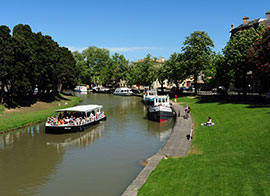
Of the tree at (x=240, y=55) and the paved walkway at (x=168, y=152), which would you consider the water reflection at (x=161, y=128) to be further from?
the tree at (x=240, y=55)

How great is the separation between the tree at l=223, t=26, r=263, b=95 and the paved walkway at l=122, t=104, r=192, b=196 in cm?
1762

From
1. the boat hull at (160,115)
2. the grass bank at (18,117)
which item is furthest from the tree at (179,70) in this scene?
the grass bank at (18,117)

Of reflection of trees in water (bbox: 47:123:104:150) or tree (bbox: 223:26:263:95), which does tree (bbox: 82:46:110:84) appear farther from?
reflection of trees in water (bbox: 47:123:104:150)

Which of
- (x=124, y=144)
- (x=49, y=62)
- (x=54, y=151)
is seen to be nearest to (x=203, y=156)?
(x=124, y=144)

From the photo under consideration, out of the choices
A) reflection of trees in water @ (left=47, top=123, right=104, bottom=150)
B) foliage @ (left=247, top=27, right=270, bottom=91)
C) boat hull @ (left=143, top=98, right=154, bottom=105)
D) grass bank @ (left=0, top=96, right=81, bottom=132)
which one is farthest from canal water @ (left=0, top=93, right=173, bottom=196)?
boat hull @ (left=143, top=98, right=154, bottom=105)

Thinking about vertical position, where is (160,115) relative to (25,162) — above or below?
above

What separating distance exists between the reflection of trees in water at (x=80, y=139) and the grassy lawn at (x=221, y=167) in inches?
499

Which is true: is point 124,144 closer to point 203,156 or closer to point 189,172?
point 203,156

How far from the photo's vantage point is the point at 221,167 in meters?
16.5

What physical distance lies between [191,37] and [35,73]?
39430mm

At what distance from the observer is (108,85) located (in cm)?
14825

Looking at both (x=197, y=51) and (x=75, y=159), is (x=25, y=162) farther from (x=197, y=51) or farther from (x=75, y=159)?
(x=197, y=51)

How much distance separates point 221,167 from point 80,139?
1991cm

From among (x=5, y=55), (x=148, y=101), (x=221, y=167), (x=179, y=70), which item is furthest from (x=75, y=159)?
(x=179, y=70)
